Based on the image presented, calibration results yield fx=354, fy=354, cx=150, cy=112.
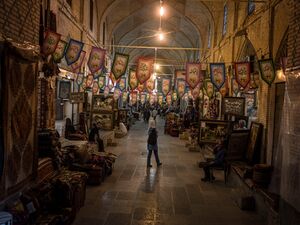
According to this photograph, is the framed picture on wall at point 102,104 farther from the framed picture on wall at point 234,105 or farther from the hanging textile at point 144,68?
the framed picture on wall at point 234,105

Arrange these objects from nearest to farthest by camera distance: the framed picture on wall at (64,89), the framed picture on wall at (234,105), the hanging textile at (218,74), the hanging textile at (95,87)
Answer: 1. the framed picture on wall at (234,105)
2. the hanging textile at (218,74)
3. the framed picture on wall at (64,89)
4. the hanging textile at (95,87)

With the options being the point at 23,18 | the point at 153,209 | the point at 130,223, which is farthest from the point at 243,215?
the point at 23,18

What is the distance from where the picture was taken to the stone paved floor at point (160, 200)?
6680mm

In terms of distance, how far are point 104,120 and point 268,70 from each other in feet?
38.8

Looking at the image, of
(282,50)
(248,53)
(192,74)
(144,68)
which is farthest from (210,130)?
(282,50)

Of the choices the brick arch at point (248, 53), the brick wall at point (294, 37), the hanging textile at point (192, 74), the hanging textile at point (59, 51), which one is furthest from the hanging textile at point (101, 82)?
the brick wall at point (294, 37)

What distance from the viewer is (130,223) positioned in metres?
6.39

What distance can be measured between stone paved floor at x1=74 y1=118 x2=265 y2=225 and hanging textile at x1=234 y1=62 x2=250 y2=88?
3036mm

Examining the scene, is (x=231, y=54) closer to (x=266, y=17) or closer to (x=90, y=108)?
(x=266, y=17)

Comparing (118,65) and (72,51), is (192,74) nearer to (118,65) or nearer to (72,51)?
(118,65)

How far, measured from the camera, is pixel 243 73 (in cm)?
1122

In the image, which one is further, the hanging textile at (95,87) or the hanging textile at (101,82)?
the hanging textile at (101,82)

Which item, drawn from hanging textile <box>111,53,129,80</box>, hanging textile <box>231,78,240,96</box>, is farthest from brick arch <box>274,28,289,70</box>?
hanging textile <box>111,53,129,80</box>

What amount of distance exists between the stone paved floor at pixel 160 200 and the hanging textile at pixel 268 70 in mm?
3030
